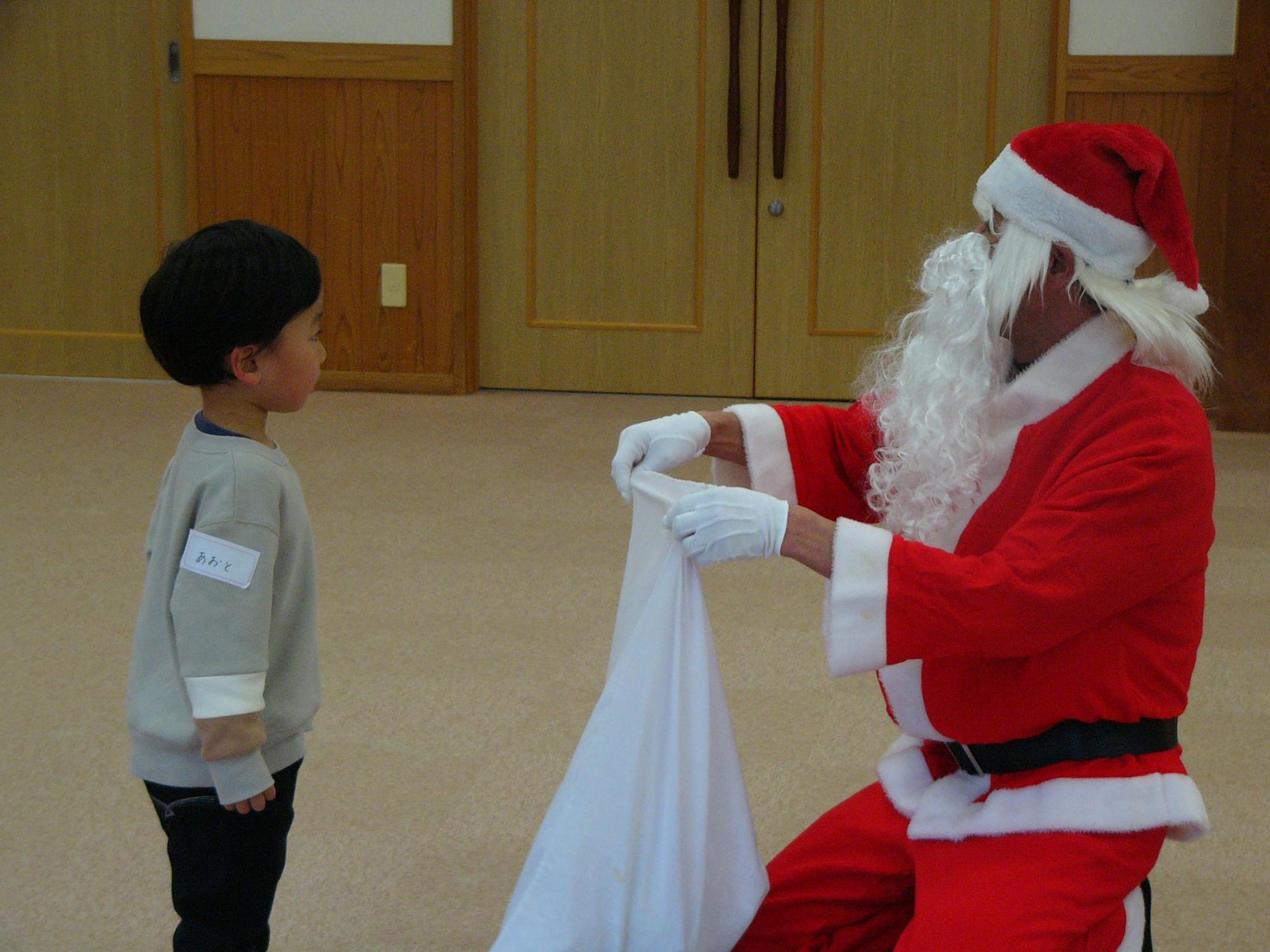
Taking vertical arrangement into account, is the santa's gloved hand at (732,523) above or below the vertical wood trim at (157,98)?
below

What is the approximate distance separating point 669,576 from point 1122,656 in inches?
17.5

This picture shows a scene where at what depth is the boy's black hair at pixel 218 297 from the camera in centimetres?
130

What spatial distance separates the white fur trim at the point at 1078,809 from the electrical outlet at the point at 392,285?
3913 millimetres

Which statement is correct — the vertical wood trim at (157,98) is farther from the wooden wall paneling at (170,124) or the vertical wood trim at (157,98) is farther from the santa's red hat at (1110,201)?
the santa's red hat at (1110,201)

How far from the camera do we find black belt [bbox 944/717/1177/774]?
1420mm

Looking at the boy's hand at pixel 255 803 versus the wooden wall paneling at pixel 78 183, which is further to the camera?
the wooden wall paneling at pixel 78 183

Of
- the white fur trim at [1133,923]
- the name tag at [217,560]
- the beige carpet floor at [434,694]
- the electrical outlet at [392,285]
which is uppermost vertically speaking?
the name tag at [217,560]

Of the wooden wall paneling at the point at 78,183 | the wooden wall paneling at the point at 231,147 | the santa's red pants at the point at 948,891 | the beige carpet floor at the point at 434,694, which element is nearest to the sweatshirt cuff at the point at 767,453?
the santa's red pants at the point at 948,891

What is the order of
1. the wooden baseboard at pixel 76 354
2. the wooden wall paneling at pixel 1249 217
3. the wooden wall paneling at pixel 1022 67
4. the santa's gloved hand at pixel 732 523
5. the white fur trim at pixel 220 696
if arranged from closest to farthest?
the white fur trim at pixel 220 696, the santa's gloved hand at pixel 732 523, the wooden wall paneling at pixel 1249 217, the wooden wall paneling at pixel 1022 67, the wooden baseboard at pixel 76 354

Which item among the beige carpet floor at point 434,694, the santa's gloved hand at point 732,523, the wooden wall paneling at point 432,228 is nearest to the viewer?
the santa's gloved hand at point 732,523

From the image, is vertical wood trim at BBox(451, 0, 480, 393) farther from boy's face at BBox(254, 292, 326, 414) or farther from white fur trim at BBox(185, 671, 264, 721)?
white fur trim at BBox(185, 671, 264, 721)

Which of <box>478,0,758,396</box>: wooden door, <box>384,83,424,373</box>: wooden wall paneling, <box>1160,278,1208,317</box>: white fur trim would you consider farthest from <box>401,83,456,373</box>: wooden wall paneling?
<box>1160,278,1208,317</box>: white fur trim

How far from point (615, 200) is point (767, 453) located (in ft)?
11.6

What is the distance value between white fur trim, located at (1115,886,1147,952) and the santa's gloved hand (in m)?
0.51
